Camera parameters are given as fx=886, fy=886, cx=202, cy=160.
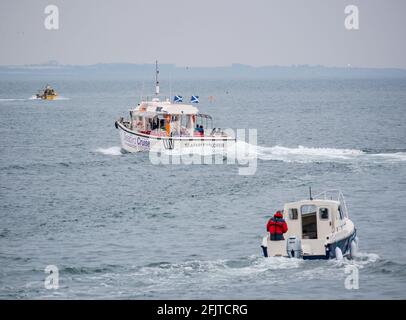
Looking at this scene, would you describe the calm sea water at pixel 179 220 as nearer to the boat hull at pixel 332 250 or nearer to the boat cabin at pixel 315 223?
the boat hull at pixel 332 250

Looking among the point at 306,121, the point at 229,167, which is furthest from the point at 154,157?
the point at 306,121

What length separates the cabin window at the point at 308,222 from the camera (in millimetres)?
38156

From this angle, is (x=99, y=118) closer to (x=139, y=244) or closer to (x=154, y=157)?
(x=154, y=157)

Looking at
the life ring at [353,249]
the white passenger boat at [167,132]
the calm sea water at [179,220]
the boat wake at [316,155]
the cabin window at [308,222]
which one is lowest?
the calm sea water at [179,220]

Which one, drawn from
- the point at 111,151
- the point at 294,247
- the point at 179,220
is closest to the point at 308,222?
the point at 294,247

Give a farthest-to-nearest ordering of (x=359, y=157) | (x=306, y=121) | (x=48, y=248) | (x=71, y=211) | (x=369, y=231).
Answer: (x=306, y=121)
(x=359, y=157)
(x=71, y=211)
(x=369, y=231)
(x=48, y=248)

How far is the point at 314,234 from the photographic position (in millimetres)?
38125

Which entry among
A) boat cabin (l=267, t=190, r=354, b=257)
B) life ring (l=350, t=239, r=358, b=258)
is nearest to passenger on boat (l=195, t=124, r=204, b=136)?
boat cabin (l=267, t=190, r=354, b=257)

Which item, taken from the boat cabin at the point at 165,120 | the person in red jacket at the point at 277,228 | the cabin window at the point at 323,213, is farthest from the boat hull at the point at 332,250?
the boat cabin at the point at 165,120

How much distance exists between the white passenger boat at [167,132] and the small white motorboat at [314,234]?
31826mm

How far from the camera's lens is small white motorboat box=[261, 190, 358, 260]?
36.2 m

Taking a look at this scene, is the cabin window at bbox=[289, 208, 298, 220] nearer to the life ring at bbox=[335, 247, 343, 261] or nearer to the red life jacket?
the red life jacket
